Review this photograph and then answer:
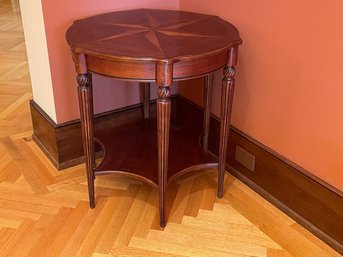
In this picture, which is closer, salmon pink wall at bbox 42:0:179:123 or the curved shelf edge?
the curved shelf edge

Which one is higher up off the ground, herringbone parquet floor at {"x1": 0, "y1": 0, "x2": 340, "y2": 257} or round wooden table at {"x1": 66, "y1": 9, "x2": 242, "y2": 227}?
round wooden table at {"x1": 66, "y1": 9, "x2": 242, "y2": 227}

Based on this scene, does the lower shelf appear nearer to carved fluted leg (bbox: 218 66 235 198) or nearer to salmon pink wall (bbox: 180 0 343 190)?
carved fluted leg (bbox: 218 66 235 198)

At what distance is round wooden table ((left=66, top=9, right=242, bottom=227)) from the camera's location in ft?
4.48

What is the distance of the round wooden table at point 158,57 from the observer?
1.36m

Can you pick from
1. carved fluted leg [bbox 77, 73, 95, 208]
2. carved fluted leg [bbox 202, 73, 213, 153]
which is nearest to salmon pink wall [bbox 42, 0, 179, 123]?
carved fluted leg [bbox 77, 73, 95, 208]

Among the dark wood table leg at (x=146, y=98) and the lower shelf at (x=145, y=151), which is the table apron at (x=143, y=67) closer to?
the lower shelf at (x=145, y=151)

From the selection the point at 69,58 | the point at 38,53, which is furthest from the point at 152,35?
the point at 38,53

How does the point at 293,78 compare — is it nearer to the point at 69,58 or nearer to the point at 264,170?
the point at 264,170

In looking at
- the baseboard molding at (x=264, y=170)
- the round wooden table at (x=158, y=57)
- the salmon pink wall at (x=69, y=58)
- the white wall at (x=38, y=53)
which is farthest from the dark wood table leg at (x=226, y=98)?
the white wall at (x=38, y=53)

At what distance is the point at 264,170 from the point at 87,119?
75 cm

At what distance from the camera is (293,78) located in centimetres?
158

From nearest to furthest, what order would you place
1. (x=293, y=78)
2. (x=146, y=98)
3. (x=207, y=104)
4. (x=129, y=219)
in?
(x=293, y=78)
(x=129, y=219)
(x=207, y=104)
(x=146, y=98)

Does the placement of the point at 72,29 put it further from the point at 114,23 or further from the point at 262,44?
the point at 262,44

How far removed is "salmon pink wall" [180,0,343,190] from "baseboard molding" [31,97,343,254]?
44mm
